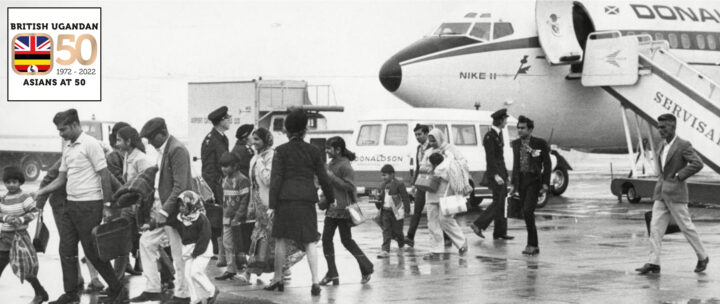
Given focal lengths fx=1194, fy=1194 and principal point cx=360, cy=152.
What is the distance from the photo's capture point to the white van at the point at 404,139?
20188 mm

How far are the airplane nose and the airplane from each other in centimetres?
2

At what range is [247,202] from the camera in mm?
11430

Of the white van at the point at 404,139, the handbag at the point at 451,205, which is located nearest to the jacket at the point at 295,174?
the handbag at the point at 451,205

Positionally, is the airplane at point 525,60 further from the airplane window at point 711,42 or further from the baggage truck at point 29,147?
the baggage truck at point 29,147

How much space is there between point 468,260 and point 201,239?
419cm

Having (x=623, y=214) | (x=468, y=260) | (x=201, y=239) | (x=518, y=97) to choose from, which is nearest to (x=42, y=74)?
(x=518, y=97)

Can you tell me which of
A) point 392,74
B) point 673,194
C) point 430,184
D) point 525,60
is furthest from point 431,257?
point 525,60

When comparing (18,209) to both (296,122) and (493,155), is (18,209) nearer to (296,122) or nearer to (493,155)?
(296,122)

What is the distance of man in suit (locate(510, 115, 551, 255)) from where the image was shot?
539 inches

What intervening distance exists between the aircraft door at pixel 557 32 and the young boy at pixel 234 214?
1235 cm

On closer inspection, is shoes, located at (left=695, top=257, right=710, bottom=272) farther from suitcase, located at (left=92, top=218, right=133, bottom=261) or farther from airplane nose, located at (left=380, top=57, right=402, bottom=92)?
airplane nose, located at (left=380, top=57, right=402, bottom=92)

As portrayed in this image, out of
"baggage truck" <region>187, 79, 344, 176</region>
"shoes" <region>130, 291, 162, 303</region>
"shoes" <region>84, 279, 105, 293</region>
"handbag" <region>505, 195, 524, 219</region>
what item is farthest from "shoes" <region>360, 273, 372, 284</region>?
"baggage truck" <region>187, 79, 344, 176</region>

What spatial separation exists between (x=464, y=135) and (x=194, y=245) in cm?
1227

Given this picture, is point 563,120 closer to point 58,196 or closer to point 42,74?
point 42,74
